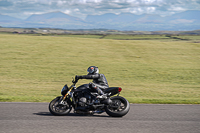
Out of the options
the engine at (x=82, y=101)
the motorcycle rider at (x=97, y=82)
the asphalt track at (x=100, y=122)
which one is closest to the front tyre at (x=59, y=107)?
the asphalt track at (x=100, y=122)

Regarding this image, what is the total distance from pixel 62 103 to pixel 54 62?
1552cm

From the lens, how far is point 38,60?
23203 millimetres

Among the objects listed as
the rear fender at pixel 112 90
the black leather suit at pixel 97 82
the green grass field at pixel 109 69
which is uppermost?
the black leather suit at pixel 97 82

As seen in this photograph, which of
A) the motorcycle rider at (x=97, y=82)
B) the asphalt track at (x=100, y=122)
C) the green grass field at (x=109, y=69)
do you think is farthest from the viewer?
the green grass field at (x=109, y=69)

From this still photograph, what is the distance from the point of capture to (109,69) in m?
20.7

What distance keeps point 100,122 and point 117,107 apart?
0.96 meters

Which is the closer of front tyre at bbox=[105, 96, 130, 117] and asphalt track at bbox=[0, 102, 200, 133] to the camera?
asphalt track at bbox=[0, 102, 200, 133]

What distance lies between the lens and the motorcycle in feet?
24.1

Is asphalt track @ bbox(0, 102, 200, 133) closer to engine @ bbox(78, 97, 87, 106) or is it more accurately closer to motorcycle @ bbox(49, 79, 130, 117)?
motorcycle @ bbox(49, 79, 130, 117)

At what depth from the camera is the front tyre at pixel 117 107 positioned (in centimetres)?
726

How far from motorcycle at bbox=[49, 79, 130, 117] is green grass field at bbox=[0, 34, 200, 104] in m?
3.47

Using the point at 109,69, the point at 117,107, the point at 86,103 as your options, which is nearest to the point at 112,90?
the point at 117,107

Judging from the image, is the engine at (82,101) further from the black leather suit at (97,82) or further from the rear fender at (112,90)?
the rear fender at (112,90)

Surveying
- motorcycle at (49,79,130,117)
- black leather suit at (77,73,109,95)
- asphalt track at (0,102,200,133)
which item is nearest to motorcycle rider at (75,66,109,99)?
black leather suit at (77,73,109,95)
